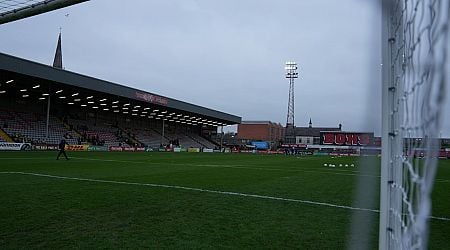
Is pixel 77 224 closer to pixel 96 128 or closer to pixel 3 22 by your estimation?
pixel 3 22

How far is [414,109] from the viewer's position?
72.5 inches

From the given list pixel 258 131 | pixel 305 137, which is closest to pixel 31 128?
pixel 258 131

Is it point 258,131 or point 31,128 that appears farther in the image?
point 258,131

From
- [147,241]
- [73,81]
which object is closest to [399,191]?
[147,241]

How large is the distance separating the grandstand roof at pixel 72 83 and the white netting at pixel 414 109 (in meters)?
29.1

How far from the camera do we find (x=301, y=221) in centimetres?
600

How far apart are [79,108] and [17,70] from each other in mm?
21209

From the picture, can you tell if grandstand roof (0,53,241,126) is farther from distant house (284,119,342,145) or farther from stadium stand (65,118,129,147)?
distant house (284,119,342,145)

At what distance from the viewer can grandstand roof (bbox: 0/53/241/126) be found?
91.3ft

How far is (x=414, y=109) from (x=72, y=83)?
1334 inches

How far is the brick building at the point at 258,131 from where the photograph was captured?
97.6 m

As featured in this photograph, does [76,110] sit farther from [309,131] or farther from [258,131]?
[309,131]

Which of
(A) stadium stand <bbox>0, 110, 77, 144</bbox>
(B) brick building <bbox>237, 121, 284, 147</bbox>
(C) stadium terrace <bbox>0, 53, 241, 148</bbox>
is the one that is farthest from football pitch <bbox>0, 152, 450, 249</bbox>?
(B) brick building <bbox>237, 121, 284, 147</bbox>

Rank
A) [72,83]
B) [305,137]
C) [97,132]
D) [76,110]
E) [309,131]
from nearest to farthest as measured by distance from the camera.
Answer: [72,83]
[97,132]
[76,110]
[305,137]
[309,131]
